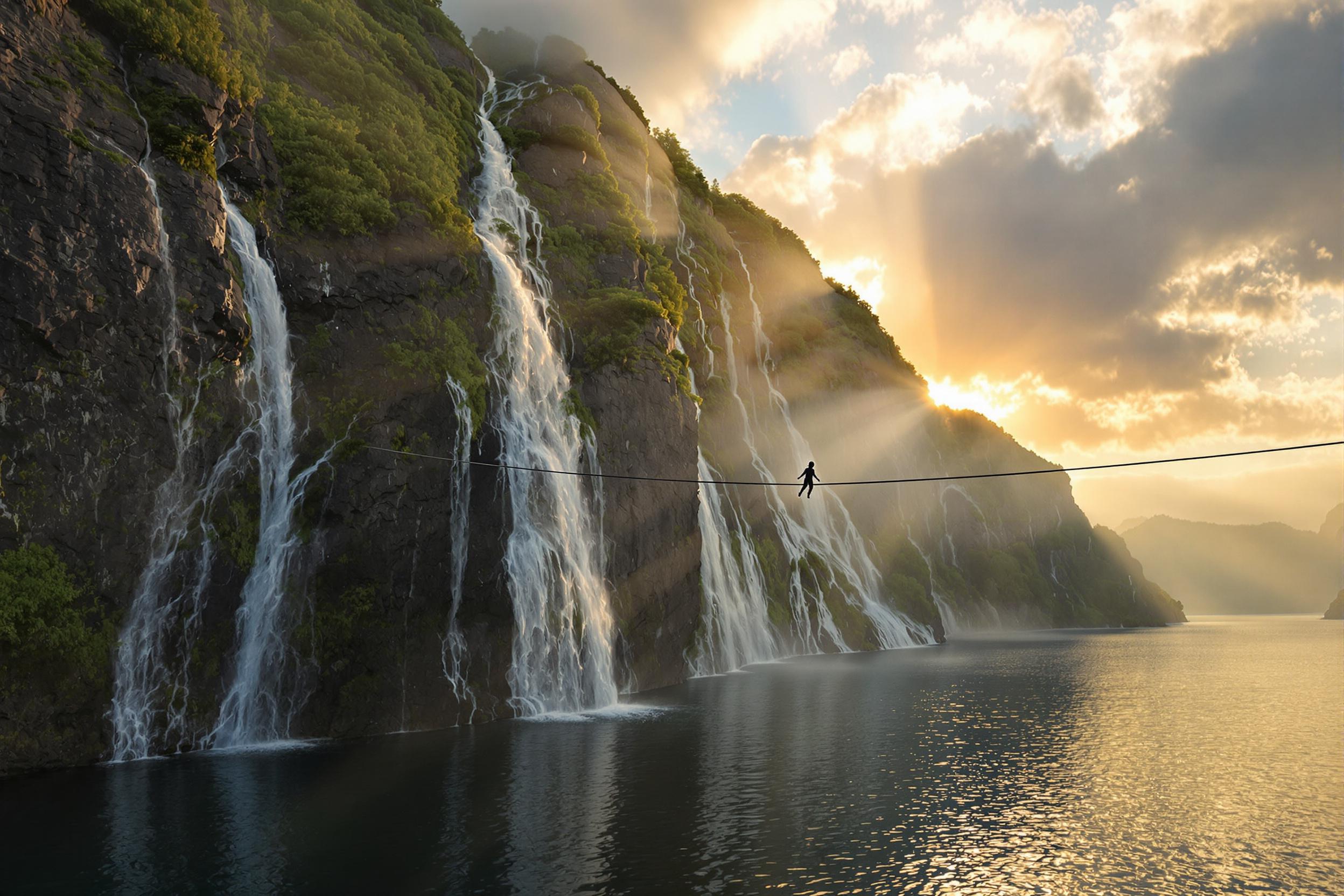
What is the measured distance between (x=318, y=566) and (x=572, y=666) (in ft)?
32.0

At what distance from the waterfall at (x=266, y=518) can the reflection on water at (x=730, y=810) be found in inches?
73.2

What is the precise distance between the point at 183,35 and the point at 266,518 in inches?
608

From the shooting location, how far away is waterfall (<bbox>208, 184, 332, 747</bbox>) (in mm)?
21672

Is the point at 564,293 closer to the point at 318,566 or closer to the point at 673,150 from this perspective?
the point at 318,566

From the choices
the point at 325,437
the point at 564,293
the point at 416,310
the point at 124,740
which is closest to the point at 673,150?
the point at 564,293

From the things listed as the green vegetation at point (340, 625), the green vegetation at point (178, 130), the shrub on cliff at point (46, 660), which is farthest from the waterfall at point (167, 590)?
the green vegetation at point (340, 625)

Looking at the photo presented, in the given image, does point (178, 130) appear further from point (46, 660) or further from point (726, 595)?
point (726, 595)

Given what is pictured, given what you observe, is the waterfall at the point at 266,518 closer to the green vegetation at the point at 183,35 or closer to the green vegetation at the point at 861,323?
the green vegetation at the point at 183,35

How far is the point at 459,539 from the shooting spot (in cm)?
2627

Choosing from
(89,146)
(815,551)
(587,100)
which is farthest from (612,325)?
→ (815,551)

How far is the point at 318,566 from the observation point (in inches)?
923

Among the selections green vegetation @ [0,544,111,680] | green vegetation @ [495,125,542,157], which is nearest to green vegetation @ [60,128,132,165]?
green vegetation @ [0,544,111,680]

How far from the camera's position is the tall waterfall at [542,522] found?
1083 inches

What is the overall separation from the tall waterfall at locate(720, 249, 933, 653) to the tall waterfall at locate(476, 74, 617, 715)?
23.6 m
